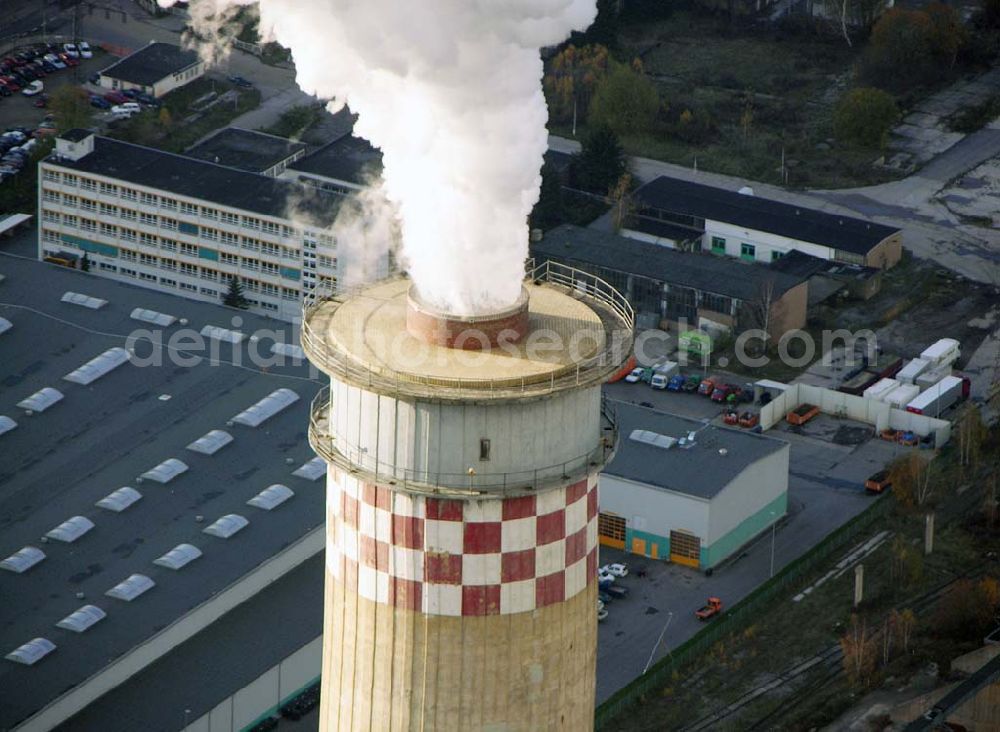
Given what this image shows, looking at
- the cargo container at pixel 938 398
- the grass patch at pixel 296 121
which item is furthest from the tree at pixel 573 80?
the cargo container at pixel 938 398

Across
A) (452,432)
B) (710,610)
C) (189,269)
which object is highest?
(452,432)

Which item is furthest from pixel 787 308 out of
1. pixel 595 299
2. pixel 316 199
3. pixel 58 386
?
pixel 595 299

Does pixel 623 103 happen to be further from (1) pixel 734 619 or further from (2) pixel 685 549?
(1) pixel 734 619

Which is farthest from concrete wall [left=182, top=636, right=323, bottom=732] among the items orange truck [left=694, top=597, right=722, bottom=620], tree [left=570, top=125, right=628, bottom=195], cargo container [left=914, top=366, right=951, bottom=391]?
tree [left=570, top=125, right=628, bottom=195]

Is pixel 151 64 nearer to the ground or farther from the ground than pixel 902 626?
farther from the ground

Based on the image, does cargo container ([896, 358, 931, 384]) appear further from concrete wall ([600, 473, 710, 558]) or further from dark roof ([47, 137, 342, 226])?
dark roof ([47, 137, 342, 226])

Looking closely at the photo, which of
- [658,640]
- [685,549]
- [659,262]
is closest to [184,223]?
[659,262]
